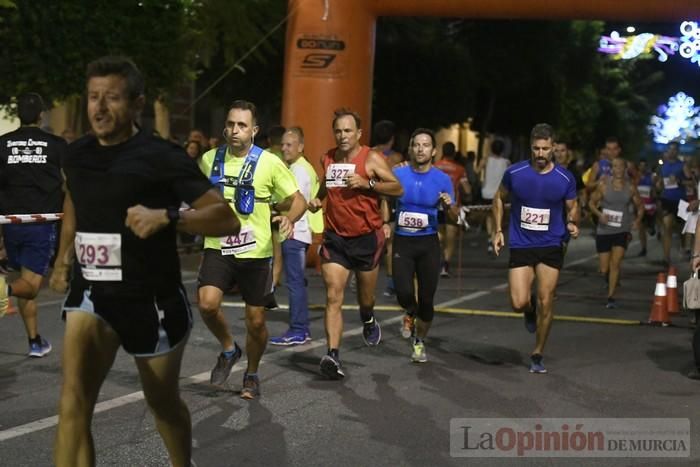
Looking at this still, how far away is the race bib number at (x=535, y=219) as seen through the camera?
10.2 metres

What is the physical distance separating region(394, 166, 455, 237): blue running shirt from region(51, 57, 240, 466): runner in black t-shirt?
507 cm

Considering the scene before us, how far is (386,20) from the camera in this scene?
32094mm

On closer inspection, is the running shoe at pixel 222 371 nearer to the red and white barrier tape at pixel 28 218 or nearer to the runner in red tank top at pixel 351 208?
the runner in red tank top at pixel 351 208

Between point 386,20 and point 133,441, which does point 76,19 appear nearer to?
point 133,441

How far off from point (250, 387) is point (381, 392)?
95cm

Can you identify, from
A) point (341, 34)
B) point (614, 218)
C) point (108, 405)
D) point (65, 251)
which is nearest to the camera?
point (65, 251)

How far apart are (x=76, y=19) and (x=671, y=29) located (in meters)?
15.2

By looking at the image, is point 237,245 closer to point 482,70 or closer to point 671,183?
point 671,183

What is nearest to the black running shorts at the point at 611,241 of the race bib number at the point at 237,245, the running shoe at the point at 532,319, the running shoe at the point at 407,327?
the running shoe at the point at 407,327

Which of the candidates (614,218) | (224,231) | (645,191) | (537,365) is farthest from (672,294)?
(224,231)

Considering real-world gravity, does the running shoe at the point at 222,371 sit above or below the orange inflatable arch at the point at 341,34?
below

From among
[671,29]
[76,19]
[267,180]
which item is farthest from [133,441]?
[671,29]

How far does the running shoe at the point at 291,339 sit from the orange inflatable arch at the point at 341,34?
706 centimetres

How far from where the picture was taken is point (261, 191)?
8.64m
